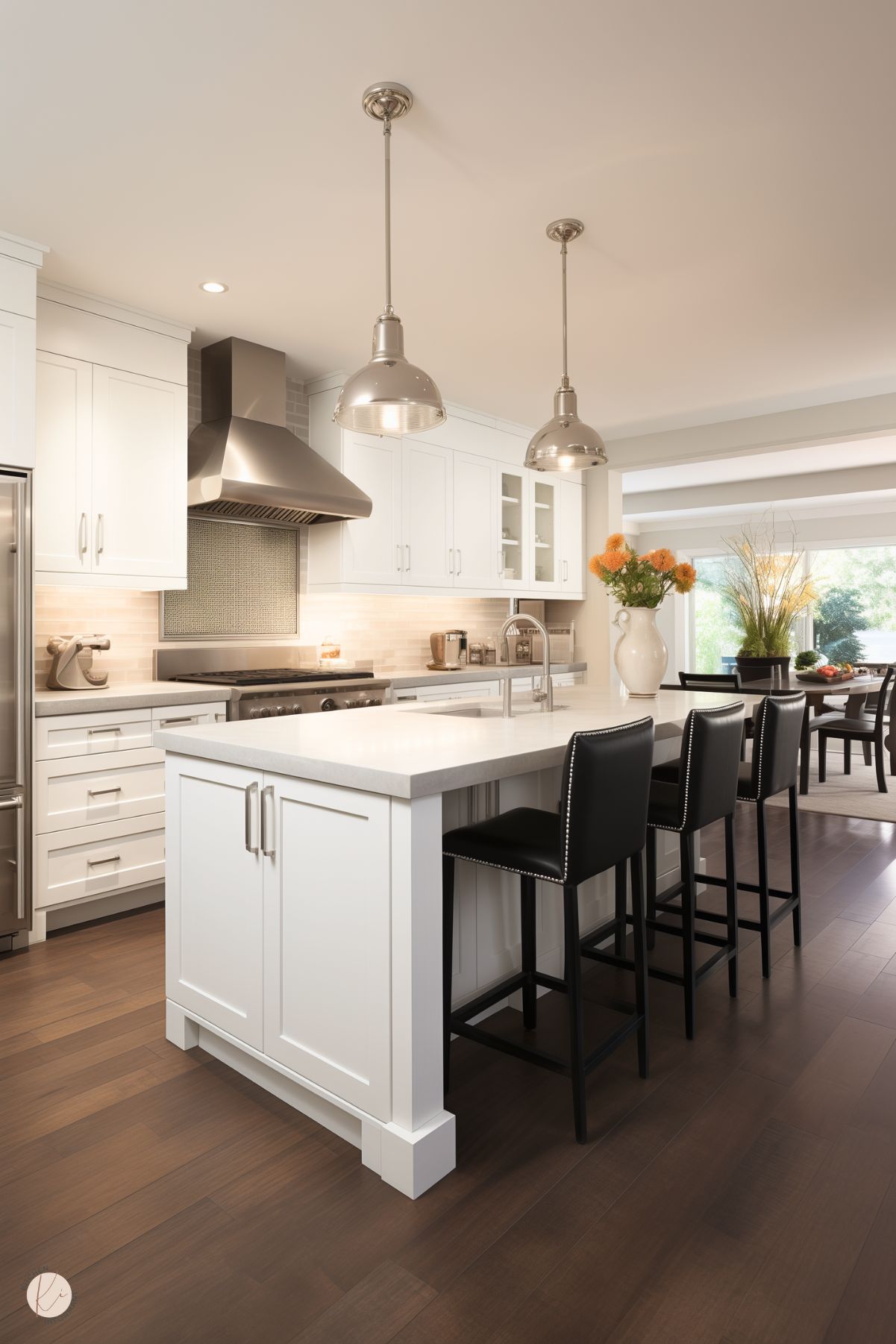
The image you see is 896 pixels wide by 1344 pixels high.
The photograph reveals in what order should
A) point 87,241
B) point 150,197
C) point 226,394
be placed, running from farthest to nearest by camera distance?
1. point 226,394
2. point 87,241
3. point 150,197

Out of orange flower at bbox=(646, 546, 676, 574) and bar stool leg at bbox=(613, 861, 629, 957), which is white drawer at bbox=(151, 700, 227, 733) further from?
orange flower at bbox=(646, 546, 676, 574)

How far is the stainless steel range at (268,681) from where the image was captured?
381cm

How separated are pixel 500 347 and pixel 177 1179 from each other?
3786 millimetres

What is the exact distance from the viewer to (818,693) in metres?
5.70

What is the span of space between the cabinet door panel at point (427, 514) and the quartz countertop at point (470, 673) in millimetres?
589

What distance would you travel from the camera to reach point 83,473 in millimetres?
3445

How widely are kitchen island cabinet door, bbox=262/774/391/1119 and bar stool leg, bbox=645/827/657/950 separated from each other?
1.29m

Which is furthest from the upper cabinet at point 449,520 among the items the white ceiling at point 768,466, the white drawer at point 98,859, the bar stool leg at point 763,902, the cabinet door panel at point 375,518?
the bar stool leg at point 763,902

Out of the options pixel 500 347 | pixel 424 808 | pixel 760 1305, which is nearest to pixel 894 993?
pixel 760 1305

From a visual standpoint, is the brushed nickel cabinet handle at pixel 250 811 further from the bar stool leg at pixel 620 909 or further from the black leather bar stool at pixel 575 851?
the bar stool leg at pixel 620 909

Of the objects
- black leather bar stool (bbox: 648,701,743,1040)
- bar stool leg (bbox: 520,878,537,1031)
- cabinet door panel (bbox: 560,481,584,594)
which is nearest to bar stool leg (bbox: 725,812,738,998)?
black leather bar stool (bbox: 648,701,743,1040)

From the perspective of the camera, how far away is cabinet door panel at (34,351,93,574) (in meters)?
3.30

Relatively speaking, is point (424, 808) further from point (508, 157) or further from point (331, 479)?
point (331, 479)

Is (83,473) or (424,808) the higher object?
(83,473)
